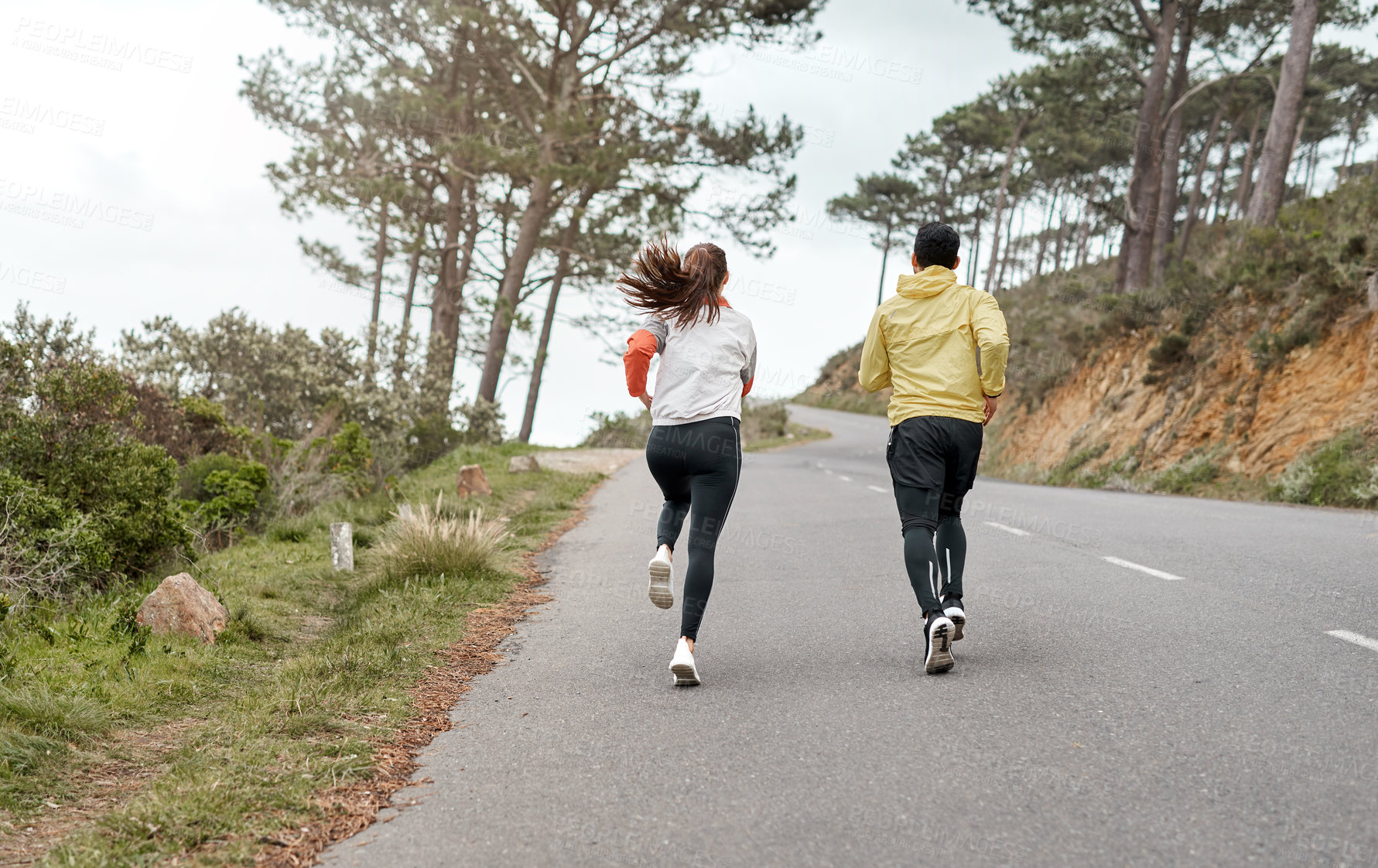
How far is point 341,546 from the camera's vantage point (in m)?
8.59

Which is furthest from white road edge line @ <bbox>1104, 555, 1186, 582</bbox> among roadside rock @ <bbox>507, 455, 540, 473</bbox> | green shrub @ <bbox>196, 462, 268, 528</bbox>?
roadside rock @ <bbox>507, 455, 540, 473</bbox>

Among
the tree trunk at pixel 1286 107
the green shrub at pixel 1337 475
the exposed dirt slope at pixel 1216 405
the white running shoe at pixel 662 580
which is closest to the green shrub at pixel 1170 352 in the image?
the exposed dirt slope at pixel 1216 405

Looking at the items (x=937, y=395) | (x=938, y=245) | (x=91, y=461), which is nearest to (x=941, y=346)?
(x=937, y=395)

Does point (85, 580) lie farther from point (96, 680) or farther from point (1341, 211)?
point (1341, 211)

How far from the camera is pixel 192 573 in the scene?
320 inches

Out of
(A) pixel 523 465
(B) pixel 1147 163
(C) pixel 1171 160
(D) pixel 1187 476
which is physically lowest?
(A) pixel 523 465

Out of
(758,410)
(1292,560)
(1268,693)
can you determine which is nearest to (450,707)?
(1268,693)

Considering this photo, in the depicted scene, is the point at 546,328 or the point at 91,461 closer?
the point at 91,461

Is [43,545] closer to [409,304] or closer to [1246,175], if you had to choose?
[409,304]

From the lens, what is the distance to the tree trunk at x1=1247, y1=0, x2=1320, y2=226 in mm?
18078

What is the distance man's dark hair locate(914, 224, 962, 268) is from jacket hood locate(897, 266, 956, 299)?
0.04 meters

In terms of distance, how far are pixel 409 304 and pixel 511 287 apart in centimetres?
872

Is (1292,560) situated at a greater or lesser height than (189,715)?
greater

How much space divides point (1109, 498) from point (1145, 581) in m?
7.62
